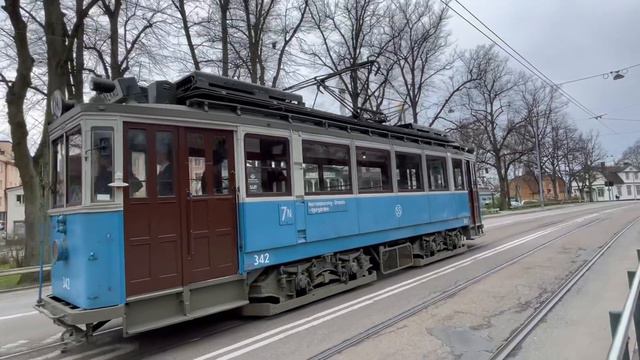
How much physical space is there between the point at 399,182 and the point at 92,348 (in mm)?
7163

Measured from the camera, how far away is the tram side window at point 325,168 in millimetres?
8336

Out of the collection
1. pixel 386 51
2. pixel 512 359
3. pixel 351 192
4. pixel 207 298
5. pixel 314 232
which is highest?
pixel 386 51

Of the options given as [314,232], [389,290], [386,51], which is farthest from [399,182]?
[386,51]

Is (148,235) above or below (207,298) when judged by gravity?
above

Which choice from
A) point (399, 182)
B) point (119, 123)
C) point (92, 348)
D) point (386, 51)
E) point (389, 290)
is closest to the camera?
point (119, 123)

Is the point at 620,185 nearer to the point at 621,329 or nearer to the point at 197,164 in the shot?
the point at 197,164

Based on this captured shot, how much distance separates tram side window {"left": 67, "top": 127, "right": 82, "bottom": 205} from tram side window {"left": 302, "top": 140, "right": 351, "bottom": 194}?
3595 millimetres

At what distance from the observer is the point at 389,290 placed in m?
9.14

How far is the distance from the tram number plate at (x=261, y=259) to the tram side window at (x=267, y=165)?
3.08 ft

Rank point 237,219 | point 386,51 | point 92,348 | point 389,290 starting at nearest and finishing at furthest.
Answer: point 92,348 → point 237,219 → point 389,290 → point 386,51

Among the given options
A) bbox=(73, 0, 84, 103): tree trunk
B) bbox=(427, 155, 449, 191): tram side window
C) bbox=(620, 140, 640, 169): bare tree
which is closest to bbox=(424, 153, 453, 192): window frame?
bbox=(427, 155, 449, 191): tram side window

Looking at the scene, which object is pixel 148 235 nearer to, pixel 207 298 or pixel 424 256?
pixel 207 298

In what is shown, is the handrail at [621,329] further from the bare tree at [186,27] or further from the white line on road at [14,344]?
the bare tree at [186,27]

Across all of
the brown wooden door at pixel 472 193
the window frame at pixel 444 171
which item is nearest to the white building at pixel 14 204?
the brown wooden door at pixel 472 193
